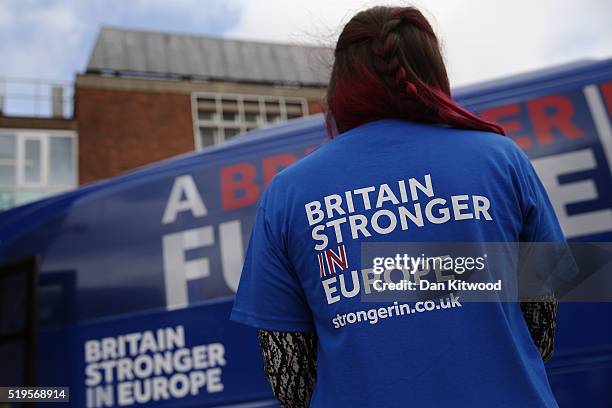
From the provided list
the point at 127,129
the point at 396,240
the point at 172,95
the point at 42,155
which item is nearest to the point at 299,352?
the point at 396,240

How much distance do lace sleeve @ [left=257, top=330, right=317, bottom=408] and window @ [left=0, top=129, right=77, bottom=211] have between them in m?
14.2

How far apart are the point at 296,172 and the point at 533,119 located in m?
1.99

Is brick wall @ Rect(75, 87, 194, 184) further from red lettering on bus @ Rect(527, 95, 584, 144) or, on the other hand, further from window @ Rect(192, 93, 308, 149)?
red lettering on bus @ Rect(527, 95, 584, 144)

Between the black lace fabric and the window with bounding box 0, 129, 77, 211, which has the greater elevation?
the window with bounding box 0, 129, 77, 211

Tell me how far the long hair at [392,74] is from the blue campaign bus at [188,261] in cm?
165

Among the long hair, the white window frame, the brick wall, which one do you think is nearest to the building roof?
the brick wall

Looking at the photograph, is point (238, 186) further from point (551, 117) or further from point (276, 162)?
point (551, 117)

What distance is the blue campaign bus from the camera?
253 cm

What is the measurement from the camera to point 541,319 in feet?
3.52

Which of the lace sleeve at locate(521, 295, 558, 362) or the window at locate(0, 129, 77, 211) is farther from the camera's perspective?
the window at locate(0, 129, 77, 211)

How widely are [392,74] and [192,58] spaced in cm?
1735

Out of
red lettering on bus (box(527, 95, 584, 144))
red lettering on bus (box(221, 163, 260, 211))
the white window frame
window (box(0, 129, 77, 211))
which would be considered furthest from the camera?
the white window frame

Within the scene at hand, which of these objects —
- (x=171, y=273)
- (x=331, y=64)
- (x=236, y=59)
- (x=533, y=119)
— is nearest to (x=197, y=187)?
(x=171, y=273)

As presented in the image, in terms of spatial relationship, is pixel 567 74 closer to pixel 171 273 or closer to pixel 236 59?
pixel 171 273
